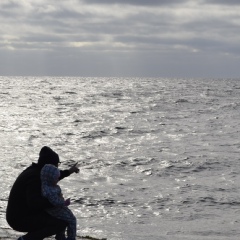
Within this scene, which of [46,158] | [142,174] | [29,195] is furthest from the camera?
[142,174]

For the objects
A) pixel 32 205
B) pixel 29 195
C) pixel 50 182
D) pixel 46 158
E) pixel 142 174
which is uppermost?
pixel 46 158

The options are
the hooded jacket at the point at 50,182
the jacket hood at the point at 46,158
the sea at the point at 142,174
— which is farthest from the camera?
the sea at the point at 142,174

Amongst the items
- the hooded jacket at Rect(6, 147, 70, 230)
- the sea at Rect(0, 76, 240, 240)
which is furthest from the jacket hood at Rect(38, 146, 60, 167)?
the sea at Rect(0, 76, 240, 240)

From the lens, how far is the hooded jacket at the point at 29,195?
855 cm

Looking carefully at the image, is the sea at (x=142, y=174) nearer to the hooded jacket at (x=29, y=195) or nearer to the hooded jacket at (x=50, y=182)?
the hooded jacket at (x=29, y=195)

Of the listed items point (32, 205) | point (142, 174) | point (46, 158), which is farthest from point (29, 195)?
point (142, 174)

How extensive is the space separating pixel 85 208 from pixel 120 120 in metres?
40.6

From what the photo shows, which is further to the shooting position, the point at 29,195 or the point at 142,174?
the point at 142,174

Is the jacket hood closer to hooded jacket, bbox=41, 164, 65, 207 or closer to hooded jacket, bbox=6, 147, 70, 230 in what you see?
hooded jacket, bbox=6, 147, 70, 230

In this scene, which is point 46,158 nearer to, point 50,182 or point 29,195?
point 50,182

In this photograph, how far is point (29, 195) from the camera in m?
8.52

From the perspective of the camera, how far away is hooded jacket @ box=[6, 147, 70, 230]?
8.55 m

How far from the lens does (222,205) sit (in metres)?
19.4

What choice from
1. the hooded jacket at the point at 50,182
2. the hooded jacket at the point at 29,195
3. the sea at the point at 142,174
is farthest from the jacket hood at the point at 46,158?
the sea at the point at 142,174
